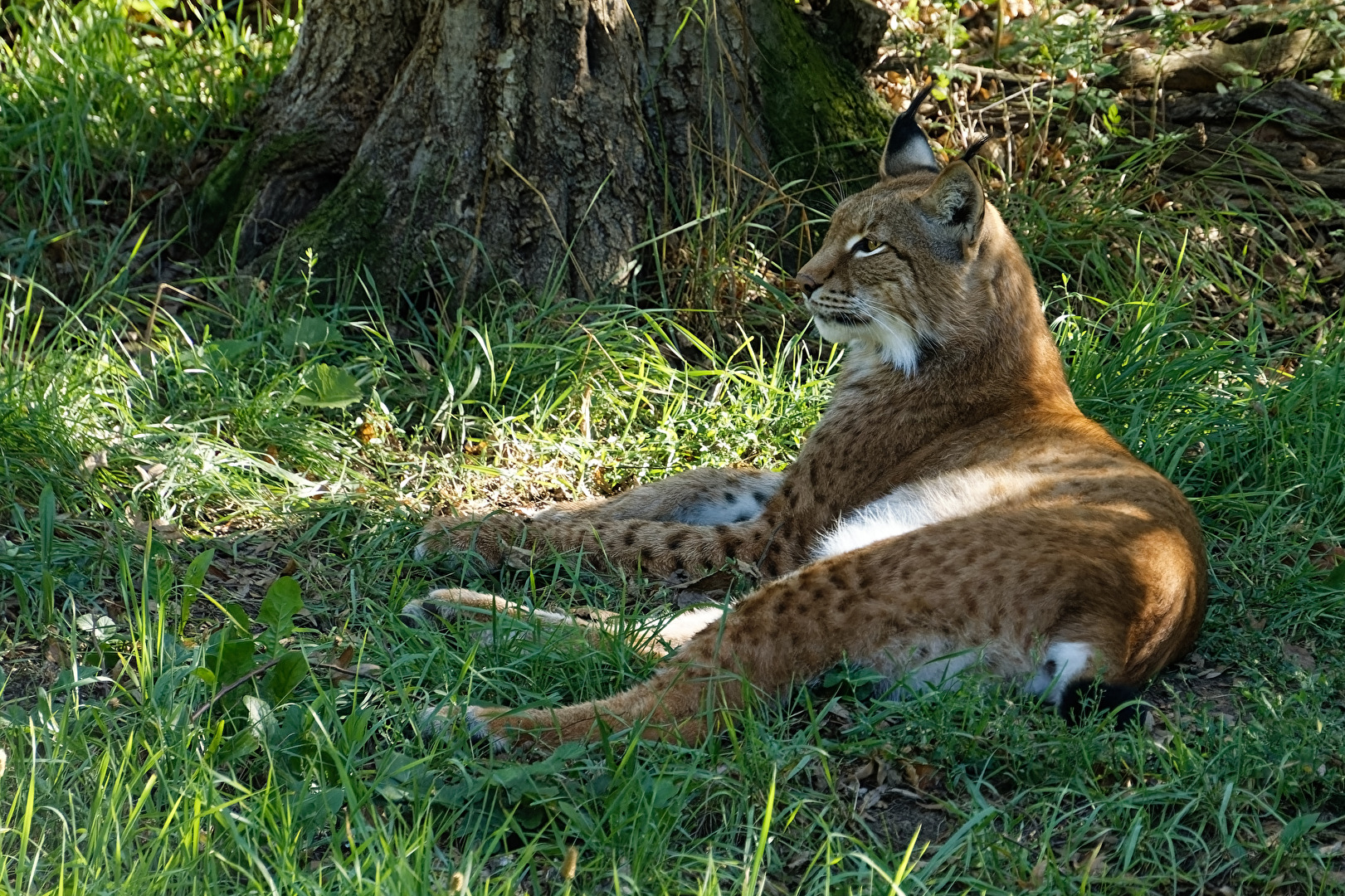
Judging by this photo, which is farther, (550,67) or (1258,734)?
(550,67)

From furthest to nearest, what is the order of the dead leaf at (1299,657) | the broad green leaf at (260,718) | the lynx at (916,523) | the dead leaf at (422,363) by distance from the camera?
the dead leaf at (422,363), the dead leaf at (1299,657), the lynx at (916,523), the broad green leaf at (260,718)

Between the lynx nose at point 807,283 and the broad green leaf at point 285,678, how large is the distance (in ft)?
6.94

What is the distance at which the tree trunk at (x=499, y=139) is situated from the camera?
5.05 meters

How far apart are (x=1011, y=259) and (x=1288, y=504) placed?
1288 millimetres

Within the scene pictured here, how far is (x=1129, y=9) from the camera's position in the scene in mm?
6910

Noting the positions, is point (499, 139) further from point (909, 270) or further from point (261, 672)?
point (261, 672)

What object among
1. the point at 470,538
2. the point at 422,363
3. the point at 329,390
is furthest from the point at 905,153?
the point at 329,390

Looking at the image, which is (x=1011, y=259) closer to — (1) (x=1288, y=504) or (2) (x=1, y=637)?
(1) (x=1288, y=504)

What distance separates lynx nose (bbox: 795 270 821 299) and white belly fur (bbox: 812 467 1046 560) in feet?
2.64

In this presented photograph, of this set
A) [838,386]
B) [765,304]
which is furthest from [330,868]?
[765,304]

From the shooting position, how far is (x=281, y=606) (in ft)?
10.2

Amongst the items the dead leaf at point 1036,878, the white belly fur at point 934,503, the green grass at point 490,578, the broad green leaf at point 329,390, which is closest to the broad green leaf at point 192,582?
the green grass at point 490,578

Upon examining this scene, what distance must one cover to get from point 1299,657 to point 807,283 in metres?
1.84

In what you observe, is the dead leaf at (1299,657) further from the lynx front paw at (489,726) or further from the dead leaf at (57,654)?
the dead leaf at (57,654)
